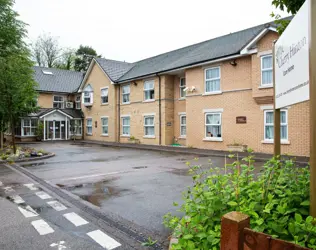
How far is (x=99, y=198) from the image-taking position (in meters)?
6.42

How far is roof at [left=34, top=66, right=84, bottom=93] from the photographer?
33031 mm

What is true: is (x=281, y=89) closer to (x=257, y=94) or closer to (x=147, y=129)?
(x=257, y=94)

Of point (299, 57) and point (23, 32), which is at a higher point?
point (23, 32)

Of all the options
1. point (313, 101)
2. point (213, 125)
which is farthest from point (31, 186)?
point (213, 125)

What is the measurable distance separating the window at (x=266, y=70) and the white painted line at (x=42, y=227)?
43.1 feet

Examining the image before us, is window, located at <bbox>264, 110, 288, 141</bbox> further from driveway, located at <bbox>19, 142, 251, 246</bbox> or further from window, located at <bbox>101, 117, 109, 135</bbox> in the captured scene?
window, located at <bbox>101, 117, 109, 135</bbox>

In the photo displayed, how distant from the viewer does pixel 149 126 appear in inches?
896

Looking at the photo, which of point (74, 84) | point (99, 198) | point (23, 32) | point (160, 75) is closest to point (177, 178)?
point (99, 198)

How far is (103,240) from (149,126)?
61.7 ft

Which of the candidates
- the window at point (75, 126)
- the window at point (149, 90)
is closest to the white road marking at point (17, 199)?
the window at point (149, 90)

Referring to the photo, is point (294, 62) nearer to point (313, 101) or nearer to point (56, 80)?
point (313, 101)

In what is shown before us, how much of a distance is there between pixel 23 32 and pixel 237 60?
1615 centimetres

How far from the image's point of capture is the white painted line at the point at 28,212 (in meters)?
5.18

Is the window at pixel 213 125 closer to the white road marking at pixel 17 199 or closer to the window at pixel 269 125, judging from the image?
the window at pixel 269 125
